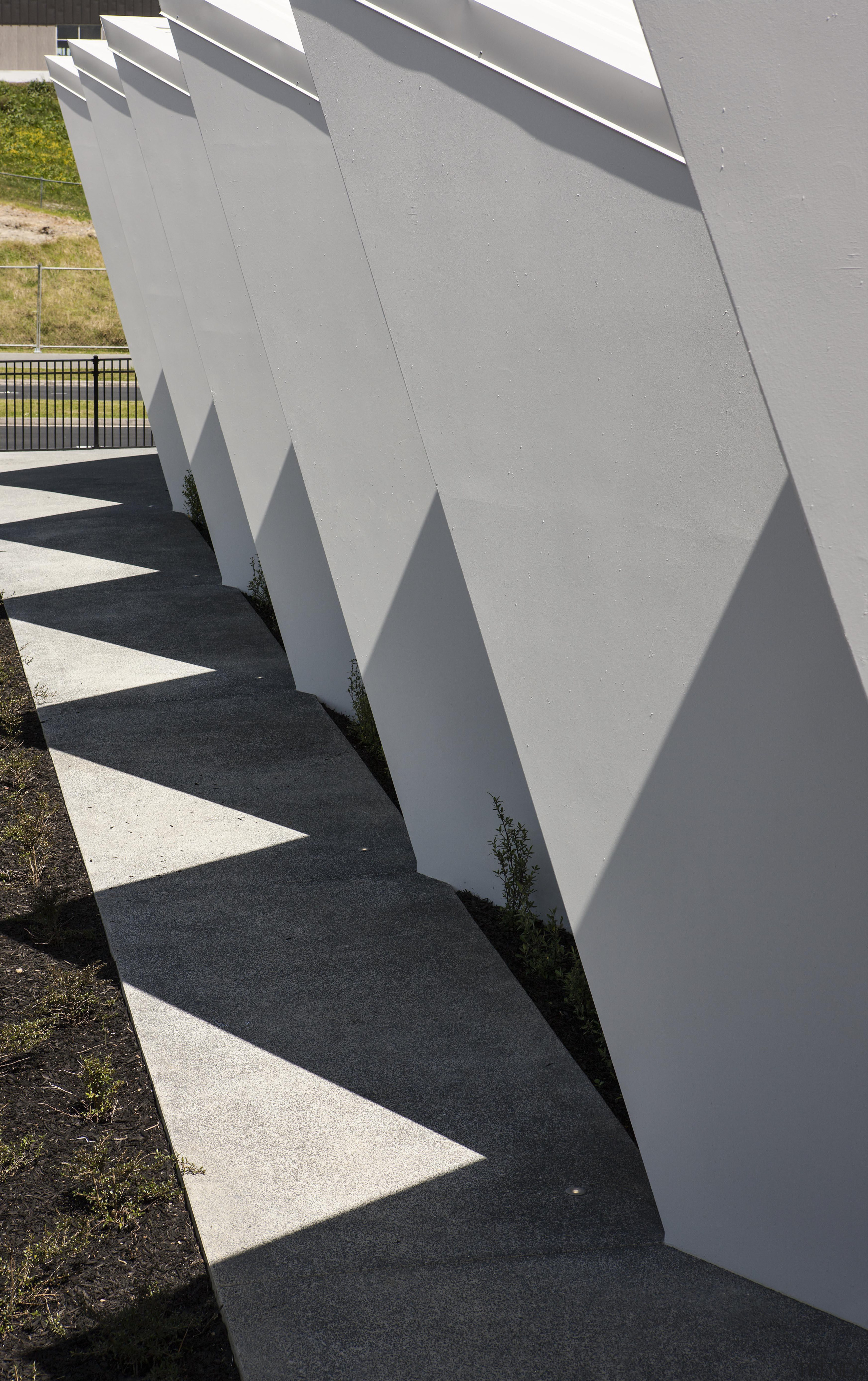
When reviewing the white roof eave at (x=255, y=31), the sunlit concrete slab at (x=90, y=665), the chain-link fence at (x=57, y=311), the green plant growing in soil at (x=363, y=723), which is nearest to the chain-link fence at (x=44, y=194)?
→ the chain-link fence at (x=57, y=311)

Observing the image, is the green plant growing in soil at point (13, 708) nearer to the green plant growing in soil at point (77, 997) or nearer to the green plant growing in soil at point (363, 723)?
the green plant growing in soil at point (363, 723)

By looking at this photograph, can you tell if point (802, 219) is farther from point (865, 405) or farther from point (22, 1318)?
point (22, 1318)

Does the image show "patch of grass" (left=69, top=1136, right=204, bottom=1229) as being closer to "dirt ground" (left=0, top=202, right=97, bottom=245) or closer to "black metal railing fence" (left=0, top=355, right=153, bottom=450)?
"black metal railing fence" (left=0, top=355, right=153, bottom=450)

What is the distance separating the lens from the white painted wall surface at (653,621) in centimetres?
347

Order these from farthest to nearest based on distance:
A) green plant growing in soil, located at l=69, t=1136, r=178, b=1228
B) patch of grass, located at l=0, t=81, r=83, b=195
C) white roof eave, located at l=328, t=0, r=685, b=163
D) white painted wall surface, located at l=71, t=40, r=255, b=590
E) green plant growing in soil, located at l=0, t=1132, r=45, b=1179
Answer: patch of grass, located at l=0, t=81, r=83, b=195, white painted wall surface, located at l=71, t=40, r=255, b=590, green plant growing in soil, located at l=0, t=1132, r=45, b=1179, green plant growing in soil, located at l=69, t=1136, r=178, b=1228, white roof eave, located at l=328, t=0, r=685, b=163

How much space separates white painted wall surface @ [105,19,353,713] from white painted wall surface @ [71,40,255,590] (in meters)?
2.19

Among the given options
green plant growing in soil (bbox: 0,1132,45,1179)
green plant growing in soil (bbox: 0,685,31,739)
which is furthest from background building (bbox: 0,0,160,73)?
green plant growing in soil (bbox: 0,1132,45,1179)

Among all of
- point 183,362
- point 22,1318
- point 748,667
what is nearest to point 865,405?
point 748,667

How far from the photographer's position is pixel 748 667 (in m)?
3.61

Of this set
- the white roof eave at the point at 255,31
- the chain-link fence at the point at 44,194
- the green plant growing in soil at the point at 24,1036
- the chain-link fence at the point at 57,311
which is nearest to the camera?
the green plant growing in soil at the point at 24,1036

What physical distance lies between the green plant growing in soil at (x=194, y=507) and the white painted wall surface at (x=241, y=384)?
567cm

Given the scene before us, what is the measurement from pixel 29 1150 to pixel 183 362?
31.7 feet

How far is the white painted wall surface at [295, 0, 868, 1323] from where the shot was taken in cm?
347

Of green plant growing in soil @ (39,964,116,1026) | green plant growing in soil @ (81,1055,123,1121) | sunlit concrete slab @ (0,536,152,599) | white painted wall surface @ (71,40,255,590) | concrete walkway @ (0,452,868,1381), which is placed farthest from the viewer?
sunlit concrete slab @ (0,536,152,599)
